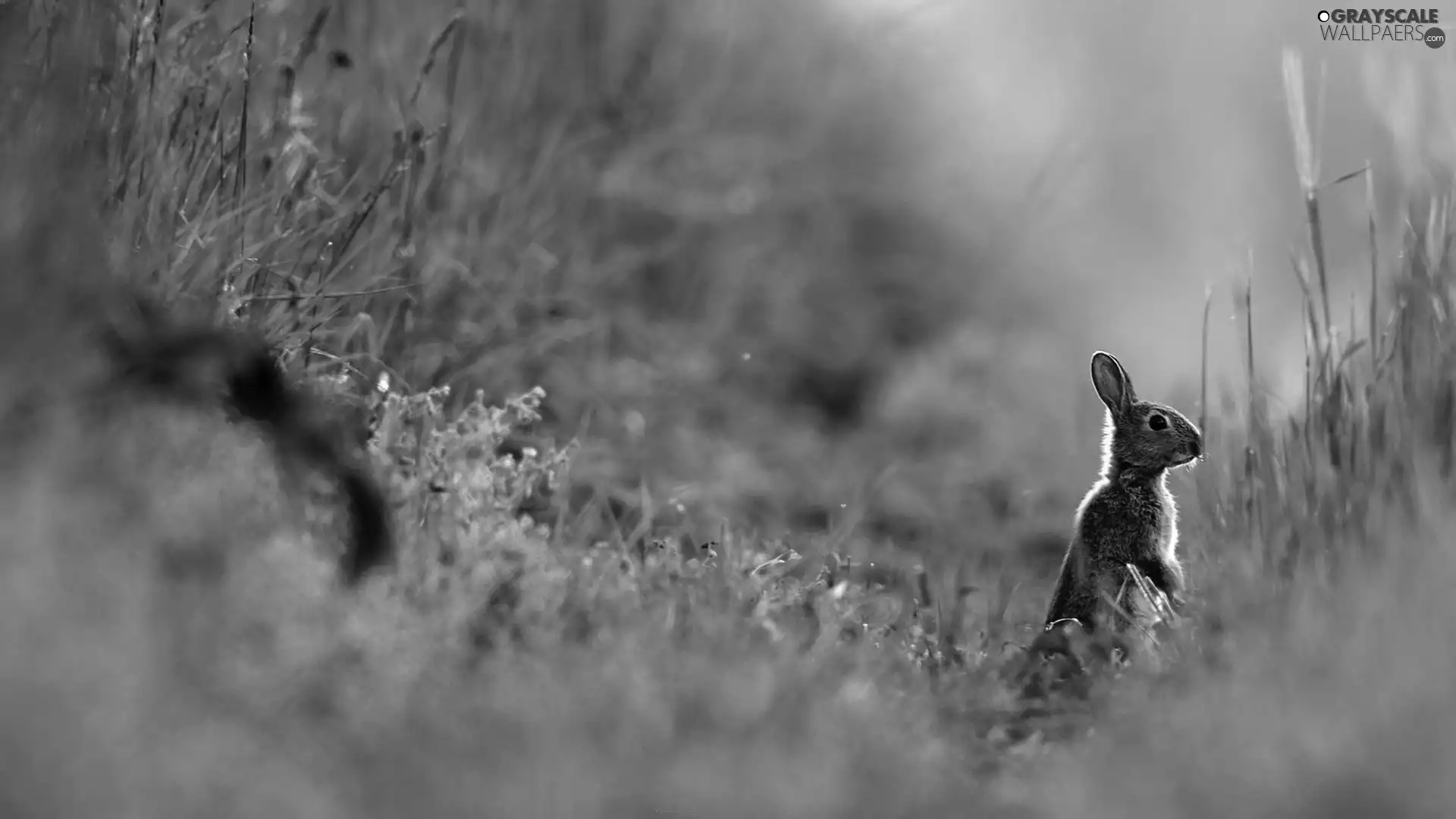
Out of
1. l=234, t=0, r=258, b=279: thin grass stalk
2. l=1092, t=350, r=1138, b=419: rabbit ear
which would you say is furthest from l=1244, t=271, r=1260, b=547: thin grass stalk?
l=234, t=0, r=258, b=279: thin grass stalk

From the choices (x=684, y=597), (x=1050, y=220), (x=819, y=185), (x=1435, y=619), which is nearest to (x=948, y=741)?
(x=684, y=597)

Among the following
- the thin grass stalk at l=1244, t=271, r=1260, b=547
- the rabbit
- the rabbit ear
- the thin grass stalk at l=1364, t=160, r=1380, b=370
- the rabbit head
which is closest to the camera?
the thin grass stalk at l=1364, t=160, r=1380, b=370

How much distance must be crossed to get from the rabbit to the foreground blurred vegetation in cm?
13

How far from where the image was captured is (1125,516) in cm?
448

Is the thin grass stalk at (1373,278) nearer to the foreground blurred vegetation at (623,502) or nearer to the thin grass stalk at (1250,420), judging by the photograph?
the foreground blurred vegetation at (623,502)

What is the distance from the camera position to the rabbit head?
453 centimetres

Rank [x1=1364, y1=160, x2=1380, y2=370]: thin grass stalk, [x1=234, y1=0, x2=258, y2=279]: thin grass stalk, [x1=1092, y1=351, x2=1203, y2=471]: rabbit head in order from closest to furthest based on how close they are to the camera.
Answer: [x1=234, y1=0, x2=258, y2=279]: thin grass stalk < [x1=1364, y1=160, x2=1380, y2=370]: thin grass stalk < [x1=1092, y1=351, x2=1203, y2=471]: rabbit head

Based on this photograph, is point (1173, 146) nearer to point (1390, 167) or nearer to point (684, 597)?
point (1390, 167)

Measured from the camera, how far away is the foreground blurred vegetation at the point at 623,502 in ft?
7.27

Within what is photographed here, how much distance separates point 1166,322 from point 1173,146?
1.94 m

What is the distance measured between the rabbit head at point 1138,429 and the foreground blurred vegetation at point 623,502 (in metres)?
0.12

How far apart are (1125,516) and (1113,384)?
0.45 m

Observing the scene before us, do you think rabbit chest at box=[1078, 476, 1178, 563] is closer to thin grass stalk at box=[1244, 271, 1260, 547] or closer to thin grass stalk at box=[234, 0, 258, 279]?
thin grass stalk at box=[1244, 271, 1260, 547]

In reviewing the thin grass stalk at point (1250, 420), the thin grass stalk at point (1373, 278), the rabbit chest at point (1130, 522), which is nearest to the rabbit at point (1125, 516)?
the rabbit chest at point (1130, 522)
